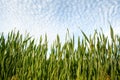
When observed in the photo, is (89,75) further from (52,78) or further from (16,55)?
(16,55)

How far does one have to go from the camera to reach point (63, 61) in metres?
3.26

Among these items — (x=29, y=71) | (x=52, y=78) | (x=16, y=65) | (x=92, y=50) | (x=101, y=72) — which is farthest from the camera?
(x=16, y=65)

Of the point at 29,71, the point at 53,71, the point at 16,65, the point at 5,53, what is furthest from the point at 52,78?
the point at 5,53

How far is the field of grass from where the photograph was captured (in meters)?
2.88

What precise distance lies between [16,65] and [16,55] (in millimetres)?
263

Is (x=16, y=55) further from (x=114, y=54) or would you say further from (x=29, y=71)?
(x=114, y=54)

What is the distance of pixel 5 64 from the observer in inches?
153

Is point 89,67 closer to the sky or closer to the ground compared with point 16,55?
closer to the ground

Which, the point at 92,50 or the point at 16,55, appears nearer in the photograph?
the point at 92,50

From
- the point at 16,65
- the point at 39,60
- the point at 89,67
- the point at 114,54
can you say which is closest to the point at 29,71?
the point at 39,60

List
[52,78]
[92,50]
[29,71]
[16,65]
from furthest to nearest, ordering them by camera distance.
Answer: [16,65] → [29,71] → [52,78] → [92,50]

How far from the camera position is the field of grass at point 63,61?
2875 millimetres

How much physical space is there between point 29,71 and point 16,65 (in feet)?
1.66

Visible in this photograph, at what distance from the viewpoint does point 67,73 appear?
9.80 feet
